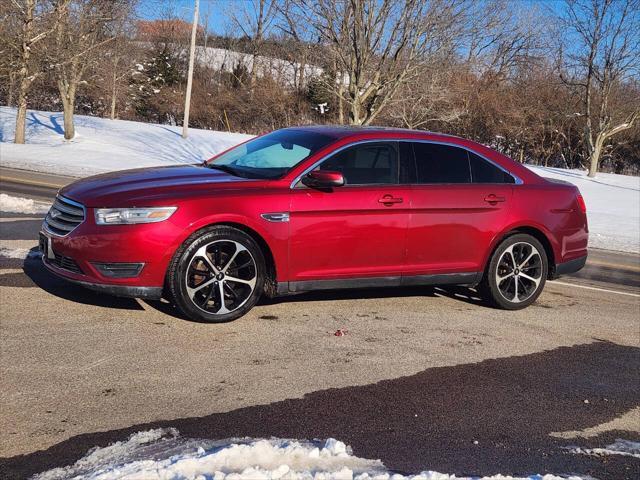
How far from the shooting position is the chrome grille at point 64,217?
17.6ft

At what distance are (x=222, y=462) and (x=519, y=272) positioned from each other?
4470 mm

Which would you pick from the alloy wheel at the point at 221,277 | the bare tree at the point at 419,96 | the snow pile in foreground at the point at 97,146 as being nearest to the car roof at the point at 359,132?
the alloy wheel at the point at 221,277

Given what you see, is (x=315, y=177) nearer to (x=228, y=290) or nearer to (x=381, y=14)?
(x=228, y=290)

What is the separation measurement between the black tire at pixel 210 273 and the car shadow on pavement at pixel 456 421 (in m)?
1.22

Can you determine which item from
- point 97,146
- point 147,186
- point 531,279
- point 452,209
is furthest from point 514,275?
point 97,146

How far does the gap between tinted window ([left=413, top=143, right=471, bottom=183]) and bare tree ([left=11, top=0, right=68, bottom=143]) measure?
21977 mm

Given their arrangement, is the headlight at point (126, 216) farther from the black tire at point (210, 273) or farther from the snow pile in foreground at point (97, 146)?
the snow pile in foreground at point (97, 146)

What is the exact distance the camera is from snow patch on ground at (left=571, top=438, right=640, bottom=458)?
3666mm

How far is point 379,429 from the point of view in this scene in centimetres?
378

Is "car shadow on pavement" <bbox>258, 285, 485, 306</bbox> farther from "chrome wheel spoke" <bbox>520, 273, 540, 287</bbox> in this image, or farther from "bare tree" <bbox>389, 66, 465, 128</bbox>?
"bare tree" <bbox>389, 66, 465, 128</bbox>

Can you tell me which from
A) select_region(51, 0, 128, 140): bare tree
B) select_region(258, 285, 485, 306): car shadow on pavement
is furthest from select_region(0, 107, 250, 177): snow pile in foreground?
select_region(258, 285, 485, 306): car shadow on pavement

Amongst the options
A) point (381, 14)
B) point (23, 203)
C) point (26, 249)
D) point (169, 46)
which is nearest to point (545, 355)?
point (26, 249)

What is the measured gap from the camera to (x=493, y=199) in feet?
21.6

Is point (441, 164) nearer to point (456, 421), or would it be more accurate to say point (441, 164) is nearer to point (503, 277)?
point (503, 277)
